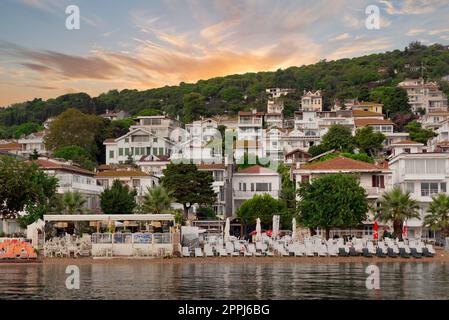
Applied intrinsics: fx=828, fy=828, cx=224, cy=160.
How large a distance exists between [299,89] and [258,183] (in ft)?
367

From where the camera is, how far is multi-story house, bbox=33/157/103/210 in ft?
233

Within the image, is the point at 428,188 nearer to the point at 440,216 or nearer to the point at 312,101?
the point at 440,216

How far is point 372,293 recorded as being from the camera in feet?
97.8

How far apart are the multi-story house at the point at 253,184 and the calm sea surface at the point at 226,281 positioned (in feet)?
123

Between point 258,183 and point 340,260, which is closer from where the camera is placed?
point 340,260

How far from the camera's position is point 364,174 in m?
68.5

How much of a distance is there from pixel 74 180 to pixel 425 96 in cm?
10687

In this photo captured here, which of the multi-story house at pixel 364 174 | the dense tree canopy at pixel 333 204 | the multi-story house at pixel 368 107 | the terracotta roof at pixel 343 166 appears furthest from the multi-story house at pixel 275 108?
the dense tree canopy at pixel 333 204

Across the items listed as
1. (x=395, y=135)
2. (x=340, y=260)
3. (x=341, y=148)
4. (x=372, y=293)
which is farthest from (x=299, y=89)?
(x=372, y=293)

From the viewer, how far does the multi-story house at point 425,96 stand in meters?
164

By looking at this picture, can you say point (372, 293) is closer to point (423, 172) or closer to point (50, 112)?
point (423, 172)

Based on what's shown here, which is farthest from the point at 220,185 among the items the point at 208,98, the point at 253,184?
the point at 208,98

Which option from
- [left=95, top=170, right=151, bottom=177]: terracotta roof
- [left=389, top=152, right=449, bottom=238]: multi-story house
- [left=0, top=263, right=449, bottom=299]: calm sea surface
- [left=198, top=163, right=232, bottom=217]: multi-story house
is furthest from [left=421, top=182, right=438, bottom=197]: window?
[left=95, top=170, right=151, bottom=177]: terracotta roof

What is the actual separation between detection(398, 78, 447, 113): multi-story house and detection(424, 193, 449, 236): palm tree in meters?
108
